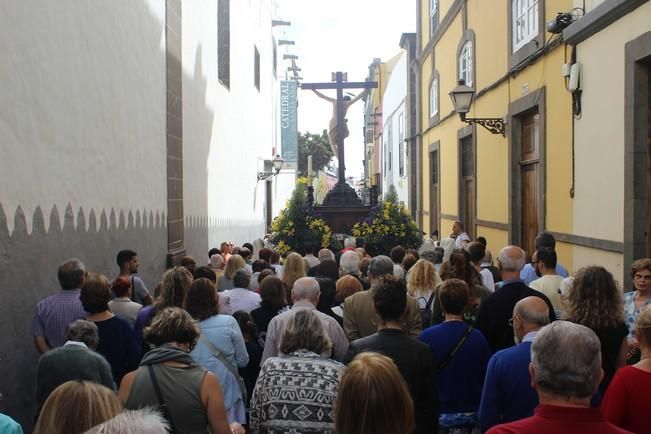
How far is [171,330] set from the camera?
4.08 meters

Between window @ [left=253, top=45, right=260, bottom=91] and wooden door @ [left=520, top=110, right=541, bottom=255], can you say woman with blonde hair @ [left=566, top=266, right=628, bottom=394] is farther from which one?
window @ [left=253, top=45, right=260, bottom=91]

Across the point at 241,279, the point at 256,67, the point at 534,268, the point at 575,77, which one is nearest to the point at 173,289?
the point at 241,279

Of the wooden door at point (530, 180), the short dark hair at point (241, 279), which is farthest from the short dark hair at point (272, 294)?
the wooden door at point (530, 180)

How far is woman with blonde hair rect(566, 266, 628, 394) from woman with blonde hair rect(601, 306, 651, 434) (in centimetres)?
111

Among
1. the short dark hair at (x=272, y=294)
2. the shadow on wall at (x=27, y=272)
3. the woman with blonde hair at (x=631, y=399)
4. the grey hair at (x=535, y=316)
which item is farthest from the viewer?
the shadow on wall at (x=27, y=272)

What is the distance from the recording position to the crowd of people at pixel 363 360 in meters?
2.80

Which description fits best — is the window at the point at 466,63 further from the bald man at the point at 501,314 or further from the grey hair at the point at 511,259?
the bald man at the point at 501,314

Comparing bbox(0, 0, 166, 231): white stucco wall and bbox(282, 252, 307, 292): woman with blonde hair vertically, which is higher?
bbox(0, 0, 166, 231): white stucco wall

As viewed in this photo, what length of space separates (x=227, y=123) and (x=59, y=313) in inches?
613

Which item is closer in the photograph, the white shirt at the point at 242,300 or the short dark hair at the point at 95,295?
the short dark hair at the point at 95,295

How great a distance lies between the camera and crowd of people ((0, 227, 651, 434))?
280 centimetres

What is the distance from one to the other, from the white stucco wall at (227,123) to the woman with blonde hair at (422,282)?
9.48 metres

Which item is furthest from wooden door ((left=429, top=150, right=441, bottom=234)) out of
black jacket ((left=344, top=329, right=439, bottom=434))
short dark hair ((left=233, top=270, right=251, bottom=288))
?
black jacket ((left=344, top=329, right=439, bottom=434))


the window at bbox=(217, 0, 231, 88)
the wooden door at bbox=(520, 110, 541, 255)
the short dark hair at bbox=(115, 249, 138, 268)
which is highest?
the window at bbox=(217, 0, 231, 88)
